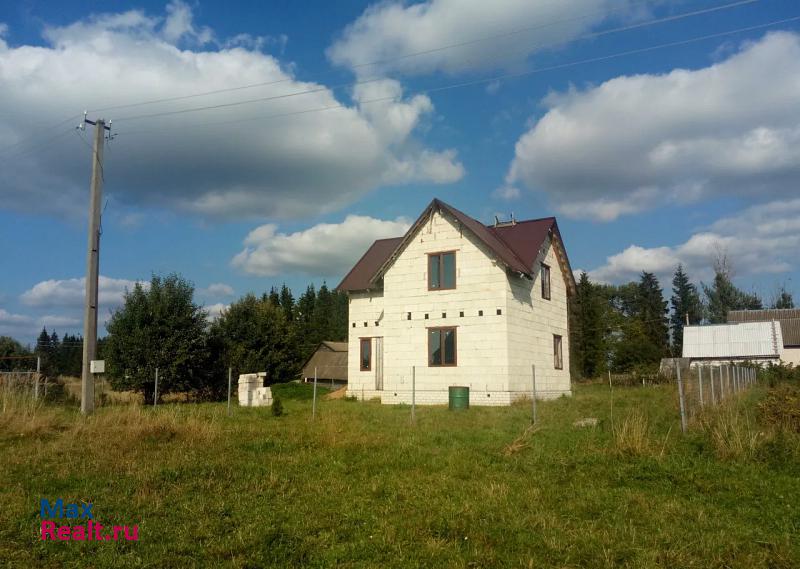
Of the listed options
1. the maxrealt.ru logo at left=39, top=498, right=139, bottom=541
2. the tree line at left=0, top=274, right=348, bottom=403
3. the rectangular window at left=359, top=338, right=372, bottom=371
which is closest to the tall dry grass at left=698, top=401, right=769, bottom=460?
the maxrealt.ru logo at left=39, top=498, right=139, bottom=541

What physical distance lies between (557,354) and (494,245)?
23.3ft

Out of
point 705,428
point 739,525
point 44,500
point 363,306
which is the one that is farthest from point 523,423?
point 363,306

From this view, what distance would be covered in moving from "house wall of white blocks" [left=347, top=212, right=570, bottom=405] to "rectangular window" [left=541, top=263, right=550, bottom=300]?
578mm

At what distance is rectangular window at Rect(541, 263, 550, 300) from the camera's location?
26.0 metres

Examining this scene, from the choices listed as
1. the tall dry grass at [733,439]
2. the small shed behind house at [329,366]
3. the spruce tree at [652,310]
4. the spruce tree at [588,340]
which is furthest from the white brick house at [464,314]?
the spruce tree at [652,310]

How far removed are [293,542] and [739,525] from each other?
193 inches

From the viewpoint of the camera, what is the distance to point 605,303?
89438 millimetres

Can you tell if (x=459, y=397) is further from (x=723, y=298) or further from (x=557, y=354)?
(x=723, y=298)

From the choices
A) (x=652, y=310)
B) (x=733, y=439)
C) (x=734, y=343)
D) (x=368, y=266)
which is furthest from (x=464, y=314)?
(x=652, y=310)

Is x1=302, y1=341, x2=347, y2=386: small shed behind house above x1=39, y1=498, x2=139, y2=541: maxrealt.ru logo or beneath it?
above

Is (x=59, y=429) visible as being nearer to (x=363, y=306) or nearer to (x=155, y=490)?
(x=155, y=490)

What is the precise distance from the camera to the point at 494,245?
2294cm

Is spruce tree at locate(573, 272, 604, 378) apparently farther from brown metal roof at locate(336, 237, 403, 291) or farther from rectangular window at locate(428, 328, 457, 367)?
rectangular window at locate(428, 328, 457, 367)

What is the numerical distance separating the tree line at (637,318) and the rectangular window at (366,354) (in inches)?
900
